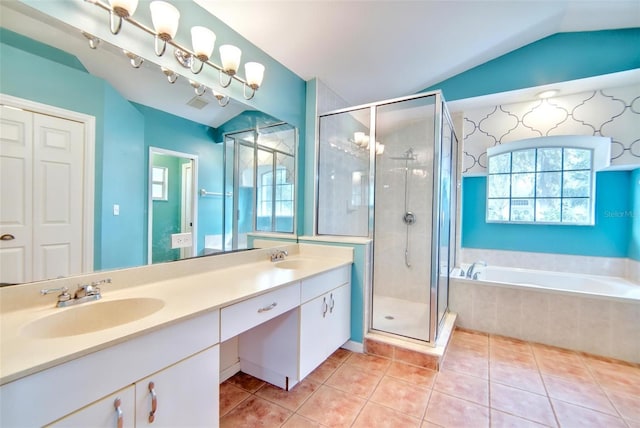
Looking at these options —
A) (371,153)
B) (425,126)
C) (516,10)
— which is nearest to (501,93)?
(516,10)

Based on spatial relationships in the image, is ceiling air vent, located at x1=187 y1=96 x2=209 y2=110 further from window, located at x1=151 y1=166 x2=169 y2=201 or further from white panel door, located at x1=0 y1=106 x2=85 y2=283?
white panel door, located at x1=0 y1=106 x2=85 y2=283

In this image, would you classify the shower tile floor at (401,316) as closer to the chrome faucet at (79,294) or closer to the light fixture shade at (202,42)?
the chrome faucet at (79,294)

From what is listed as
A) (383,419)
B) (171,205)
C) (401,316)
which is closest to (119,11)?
(171,205)

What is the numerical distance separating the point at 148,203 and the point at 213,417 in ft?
3.44

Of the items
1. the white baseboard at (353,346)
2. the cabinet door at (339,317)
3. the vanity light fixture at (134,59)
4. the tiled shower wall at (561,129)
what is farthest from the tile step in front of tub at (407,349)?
the vanity light fixture at (134,59)

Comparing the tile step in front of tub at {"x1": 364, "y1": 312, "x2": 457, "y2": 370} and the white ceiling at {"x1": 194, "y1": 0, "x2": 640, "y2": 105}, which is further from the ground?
the white ceiling at {"x1": 194, "y1": 0, "x2": 640, "y2": 105}

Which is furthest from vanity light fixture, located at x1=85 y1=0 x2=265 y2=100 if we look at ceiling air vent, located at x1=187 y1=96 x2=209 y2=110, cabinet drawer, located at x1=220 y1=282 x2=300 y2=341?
cabinet drawer, located at x1=220 y1=282 x2=300 y2=341

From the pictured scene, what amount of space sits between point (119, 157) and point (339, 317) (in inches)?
68.1

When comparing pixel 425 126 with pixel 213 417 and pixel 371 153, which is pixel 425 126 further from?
pixel 213 417

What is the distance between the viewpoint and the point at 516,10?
2.04 meters

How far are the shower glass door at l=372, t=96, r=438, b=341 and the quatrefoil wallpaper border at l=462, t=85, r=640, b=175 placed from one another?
908 mm

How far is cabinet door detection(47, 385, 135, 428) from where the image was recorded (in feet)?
2.41

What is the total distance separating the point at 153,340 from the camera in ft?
2.97

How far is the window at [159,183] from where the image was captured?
1408 millimetres
